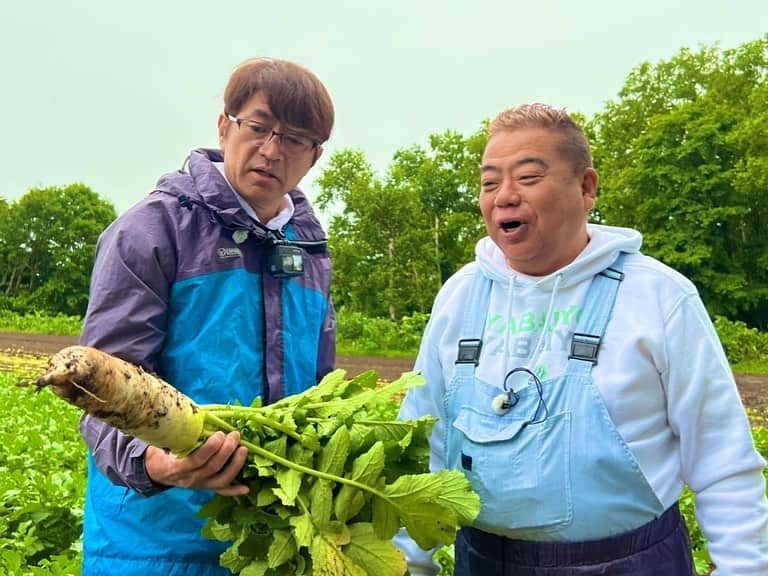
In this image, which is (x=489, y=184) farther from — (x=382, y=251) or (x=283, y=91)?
(x=382, y=251)

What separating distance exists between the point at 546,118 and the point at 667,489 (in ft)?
3.44

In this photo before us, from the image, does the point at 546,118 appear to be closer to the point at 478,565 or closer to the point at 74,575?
the point at 478,565

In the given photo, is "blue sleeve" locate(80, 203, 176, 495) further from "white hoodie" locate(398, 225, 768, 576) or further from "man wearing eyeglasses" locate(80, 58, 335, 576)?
"white hoodie" locate(398, 225, 768, 576)

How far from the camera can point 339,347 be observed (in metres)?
21.8

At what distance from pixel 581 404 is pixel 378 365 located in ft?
52.7

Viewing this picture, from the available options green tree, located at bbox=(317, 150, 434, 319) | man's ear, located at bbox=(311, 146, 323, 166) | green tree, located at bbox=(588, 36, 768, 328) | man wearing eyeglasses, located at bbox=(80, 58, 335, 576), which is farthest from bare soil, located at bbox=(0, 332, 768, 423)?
man wearing eyeglasses, located at bbox=(80, 58, 335, 576)

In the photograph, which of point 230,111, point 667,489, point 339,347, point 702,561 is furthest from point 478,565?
point 339,347

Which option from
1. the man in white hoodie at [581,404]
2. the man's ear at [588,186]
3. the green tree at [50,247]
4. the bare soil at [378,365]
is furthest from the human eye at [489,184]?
the green tree at [50,247]

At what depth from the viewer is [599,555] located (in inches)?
75.0

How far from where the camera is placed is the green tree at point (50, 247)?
41688mm

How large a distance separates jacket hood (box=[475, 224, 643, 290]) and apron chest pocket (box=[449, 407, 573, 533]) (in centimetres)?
39

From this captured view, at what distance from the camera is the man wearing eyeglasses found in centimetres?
188

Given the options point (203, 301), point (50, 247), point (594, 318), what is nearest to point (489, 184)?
point (594, 318)

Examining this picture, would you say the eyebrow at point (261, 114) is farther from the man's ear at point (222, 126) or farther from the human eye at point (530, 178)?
the human eye at point (530, 178)
